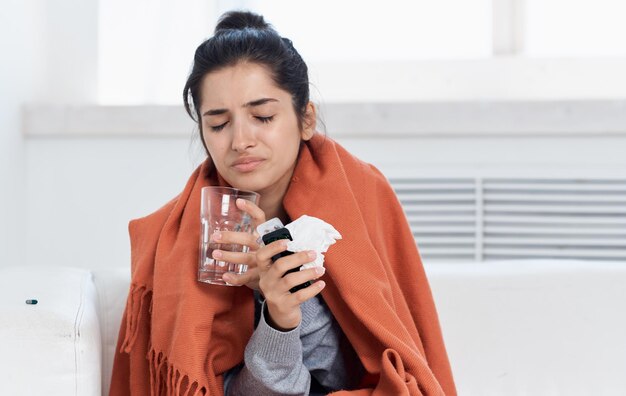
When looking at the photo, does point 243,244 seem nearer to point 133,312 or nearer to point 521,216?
point 133,312

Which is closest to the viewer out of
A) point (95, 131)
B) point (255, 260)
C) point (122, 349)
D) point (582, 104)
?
point (255, 260)

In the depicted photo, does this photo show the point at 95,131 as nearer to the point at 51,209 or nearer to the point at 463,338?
the point at 51,209

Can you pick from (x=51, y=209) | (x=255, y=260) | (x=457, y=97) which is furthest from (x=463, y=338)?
Result: (x=51, y=209)

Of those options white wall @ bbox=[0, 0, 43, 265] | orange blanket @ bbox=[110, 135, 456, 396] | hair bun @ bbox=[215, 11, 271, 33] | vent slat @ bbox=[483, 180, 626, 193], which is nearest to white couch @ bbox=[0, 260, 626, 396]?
orange blanket @ bbox=[110, 135, 456, 396]

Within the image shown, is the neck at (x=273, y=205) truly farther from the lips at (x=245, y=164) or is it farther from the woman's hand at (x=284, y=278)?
the woman's hand at (x=284, y=278)

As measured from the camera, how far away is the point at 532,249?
2701 mm

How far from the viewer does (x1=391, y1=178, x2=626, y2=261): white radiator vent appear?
105 inches

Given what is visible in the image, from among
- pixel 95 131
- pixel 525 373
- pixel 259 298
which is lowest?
pixel 525 373

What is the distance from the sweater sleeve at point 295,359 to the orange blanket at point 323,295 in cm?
4

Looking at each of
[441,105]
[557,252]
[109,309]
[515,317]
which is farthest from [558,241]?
[109,309]

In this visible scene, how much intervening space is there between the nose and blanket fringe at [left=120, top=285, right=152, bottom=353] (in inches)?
10.9

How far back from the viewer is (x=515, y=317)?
1.67 meters

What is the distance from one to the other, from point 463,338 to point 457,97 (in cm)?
142

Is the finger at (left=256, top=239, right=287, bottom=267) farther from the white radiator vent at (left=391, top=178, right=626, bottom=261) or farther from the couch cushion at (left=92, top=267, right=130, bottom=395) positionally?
the white radiator vent at (left=391, top=178, right=626, bottom=261)
